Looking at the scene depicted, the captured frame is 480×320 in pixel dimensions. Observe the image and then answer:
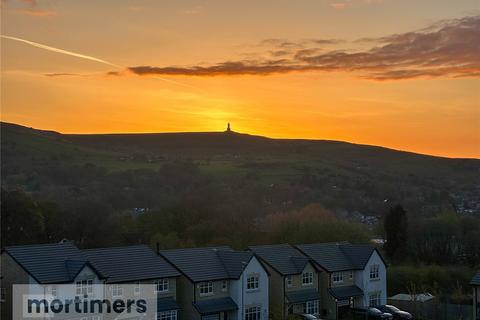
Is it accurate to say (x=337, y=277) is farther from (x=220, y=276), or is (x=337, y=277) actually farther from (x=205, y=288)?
(x=205, y=288)

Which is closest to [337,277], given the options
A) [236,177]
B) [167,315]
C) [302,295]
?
[302,295]

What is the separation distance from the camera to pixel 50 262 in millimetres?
39031

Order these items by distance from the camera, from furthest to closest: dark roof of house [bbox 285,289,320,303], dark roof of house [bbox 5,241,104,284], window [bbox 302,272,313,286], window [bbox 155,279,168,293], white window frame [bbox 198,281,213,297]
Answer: window [bbox 302,272,313,286], dark roof of house [bbox 285,289,320,303], white window frame [bbox 198,281,213,297], window [bbox 155,279,168,293], dark roof of house [bbox 5,241,104,284]

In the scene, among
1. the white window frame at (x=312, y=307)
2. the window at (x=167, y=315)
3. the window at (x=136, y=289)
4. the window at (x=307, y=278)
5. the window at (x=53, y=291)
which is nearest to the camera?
the window at (x=53, y=291)

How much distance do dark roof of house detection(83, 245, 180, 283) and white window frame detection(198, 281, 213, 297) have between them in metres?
1.69

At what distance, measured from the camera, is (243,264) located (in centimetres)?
4556

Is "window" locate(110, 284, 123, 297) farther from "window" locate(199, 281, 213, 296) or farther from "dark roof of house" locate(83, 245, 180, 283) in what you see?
"window" locate(199, 281, 213, 296)

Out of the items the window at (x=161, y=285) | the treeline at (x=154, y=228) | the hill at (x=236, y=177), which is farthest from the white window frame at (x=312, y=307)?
the hill at (x=236, y=177)

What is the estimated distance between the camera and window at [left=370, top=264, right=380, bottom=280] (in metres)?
53.3

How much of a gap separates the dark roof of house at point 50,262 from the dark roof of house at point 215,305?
711cm

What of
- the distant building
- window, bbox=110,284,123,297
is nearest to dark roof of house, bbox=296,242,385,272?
the distant building

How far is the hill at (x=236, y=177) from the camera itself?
4998 inches

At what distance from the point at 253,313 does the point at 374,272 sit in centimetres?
1182

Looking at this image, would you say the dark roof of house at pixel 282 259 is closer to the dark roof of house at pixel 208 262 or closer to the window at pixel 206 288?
the dark roof of house at pixel 208 262
